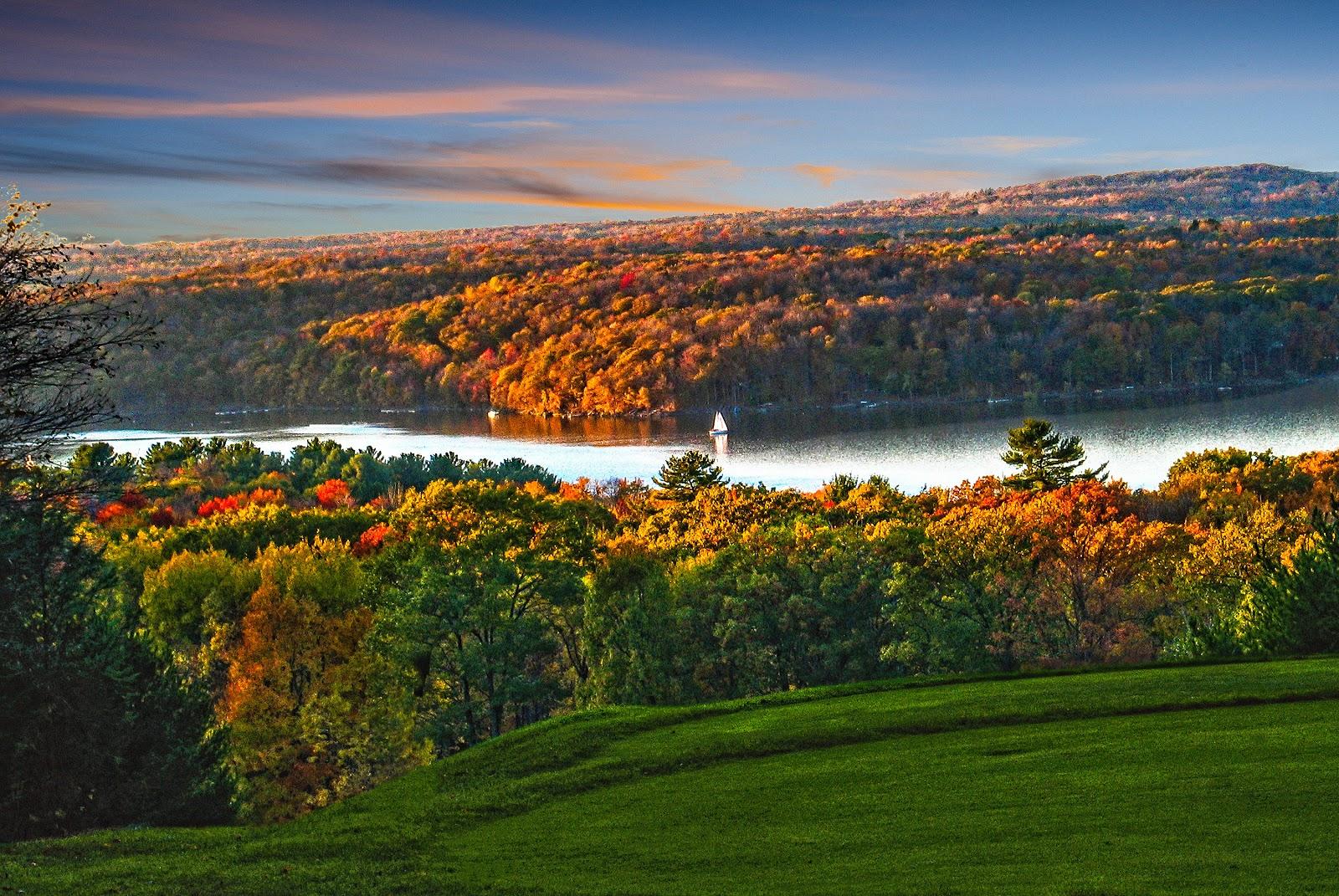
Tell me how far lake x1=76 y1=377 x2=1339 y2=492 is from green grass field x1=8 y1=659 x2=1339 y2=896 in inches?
2696

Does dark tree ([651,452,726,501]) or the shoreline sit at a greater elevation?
the shoreline

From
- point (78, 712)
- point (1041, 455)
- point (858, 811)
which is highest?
point (1041, 455)

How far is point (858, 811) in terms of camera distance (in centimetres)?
1583

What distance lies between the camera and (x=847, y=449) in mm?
113625

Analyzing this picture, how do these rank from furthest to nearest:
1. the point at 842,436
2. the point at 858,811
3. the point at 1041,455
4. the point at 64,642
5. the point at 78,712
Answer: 1. the point at 842,436
2. the point at 1041,455
3. the point at 64,642
4. the point at 78,712
5. the point at 858,811

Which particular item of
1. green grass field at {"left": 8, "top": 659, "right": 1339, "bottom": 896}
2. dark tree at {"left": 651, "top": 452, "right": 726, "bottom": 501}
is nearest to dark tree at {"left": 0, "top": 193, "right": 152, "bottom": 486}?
green grass field at {"left": 8, "top": 659, "right": 1339, "bottom": 896}

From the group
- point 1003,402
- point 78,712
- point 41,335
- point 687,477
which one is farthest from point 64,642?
point 1003,402

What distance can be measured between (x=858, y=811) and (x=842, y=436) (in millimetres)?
111498

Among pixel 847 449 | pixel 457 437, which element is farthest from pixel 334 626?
pixel 457 437

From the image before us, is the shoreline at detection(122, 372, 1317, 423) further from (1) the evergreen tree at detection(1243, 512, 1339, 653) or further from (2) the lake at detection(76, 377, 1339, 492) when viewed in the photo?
(1) the evergreen tree at detection(1243, 512, 1339, 653)

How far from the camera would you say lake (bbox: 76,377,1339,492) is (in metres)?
101

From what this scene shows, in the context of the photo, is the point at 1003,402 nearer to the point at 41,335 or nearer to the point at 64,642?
the point at 64,642

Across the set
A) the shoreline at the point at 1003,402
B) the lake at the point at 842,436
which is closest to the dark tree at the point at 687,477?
the lake at the point at 842,436

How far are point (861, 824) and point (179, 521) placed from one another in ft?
183
